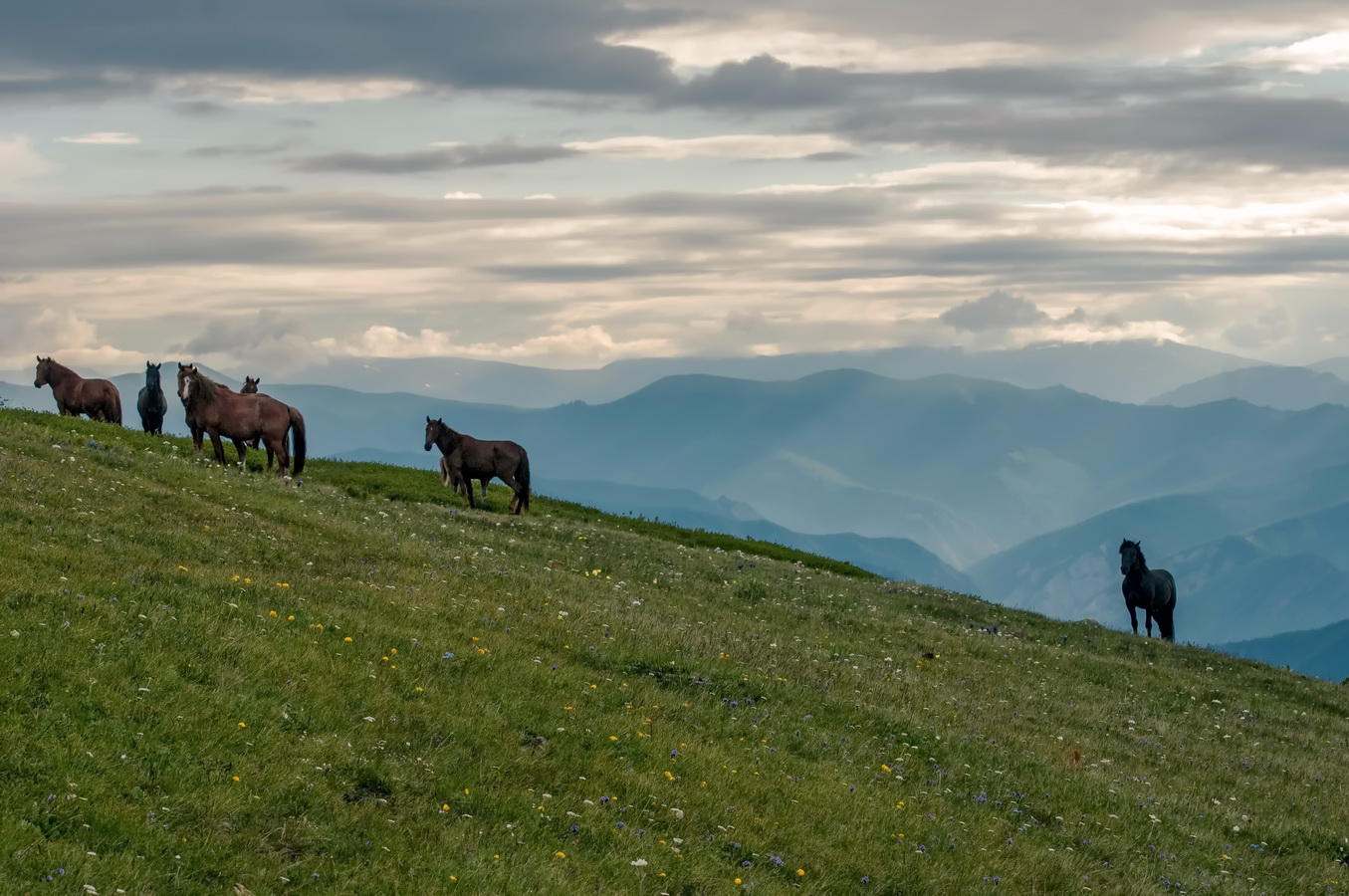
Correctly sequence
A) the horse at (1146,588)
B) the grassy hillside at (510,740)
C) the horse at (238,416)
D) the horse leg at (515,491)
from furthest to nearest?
the horse at (1146,588) < the horse leg at (515,491) < the horse at (238,416) < the grassy hillside at (510,740)

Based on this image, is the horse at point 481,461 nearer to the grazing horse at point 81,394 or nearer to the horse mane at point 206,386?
the horse mane at point 206,386

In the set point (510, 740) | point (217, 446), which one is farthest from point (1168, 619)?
point (510, 740)

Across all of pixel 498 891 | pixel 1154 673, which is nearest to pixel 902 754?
pixel 498 891

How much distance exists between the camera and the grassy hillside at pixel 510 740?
38.3 ft

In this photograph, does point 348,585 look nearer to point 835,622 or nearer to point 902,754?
point 902,754

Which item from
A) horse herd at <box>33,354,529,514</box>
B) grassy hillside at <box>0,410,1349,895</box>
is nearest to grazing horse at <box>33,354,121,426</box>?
horse herd at <box>33,354,529,514</box>

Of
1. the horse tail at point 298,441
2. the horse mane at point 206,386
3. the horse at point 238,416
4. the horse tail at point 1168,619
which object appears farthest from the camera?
the horse tail at point 1168,619

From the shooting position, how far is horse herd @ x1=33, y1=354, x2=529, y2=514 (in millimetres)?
36188

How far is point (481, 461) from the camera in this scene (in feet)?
143

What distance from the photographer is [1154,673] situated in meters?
33.4

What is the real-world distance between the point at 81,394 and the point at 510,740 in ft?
134

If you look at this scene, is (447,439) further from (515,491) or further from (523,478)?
(515,491)

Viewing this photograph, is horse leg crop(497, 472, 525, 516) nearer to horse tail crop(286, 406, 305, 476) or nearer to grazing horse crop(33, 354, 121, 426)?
horse tail crop(286, 406, 305, 476)

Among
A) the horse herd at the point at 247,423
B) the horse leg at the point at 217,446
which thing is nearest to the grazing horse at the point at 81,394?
the horse herd at the point at 247,423
